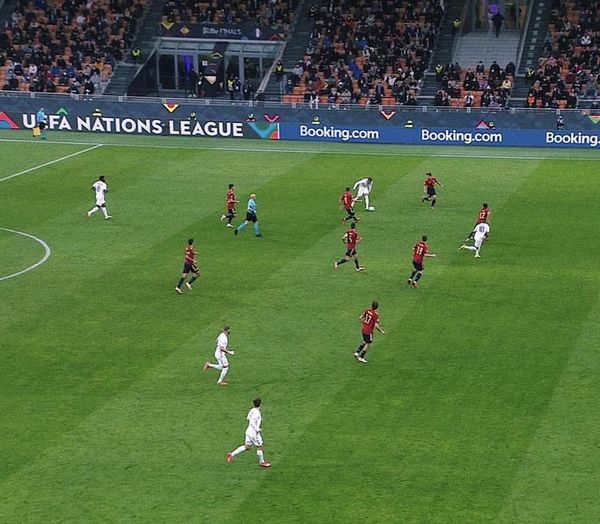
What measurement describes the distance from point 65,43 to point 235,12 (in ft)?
37.0

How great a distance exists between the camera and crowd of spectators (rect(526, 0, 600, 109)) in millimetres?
70562

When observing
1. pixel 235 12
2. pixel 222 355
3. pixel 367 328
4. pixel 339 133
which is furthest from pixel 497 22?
pixel 222 355

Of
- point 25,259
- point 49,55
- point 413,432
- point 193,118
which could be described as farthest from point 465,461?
point 49,55

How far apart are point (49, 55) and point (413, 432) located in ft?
193

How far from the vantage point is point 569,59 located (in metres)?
74.9

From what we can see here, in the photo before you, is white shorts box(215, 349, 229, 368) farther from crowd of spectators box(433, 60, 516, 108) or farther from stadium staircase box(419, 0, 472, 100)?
stadium staircase box(419, 0, 472, 100)

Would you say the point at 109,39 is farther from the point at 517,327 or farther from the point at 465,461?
the point at 465,461

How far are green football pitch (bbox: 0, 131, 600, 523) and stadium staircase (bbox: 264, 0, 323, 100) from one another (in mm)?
22151

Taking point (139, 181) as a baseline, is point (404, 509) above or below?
above

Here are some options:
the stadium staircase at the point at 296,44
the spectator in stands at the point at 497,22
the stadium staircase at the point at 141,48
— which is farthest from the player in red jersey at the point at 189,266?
the spectator in stands at the point at 497,22

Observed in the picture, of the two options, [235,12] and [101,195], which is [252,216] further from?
[235,12]

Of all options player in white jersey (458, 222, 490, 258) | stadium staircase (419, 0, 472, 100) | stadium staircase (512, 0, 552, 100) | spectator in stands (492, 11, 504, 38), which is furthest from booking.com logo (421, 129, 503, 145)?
player in white jersey (458, 222, 490, 258)

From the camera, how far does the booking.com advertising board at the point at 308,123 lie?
6719cm

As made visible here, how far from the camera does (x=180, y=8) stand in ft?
279
